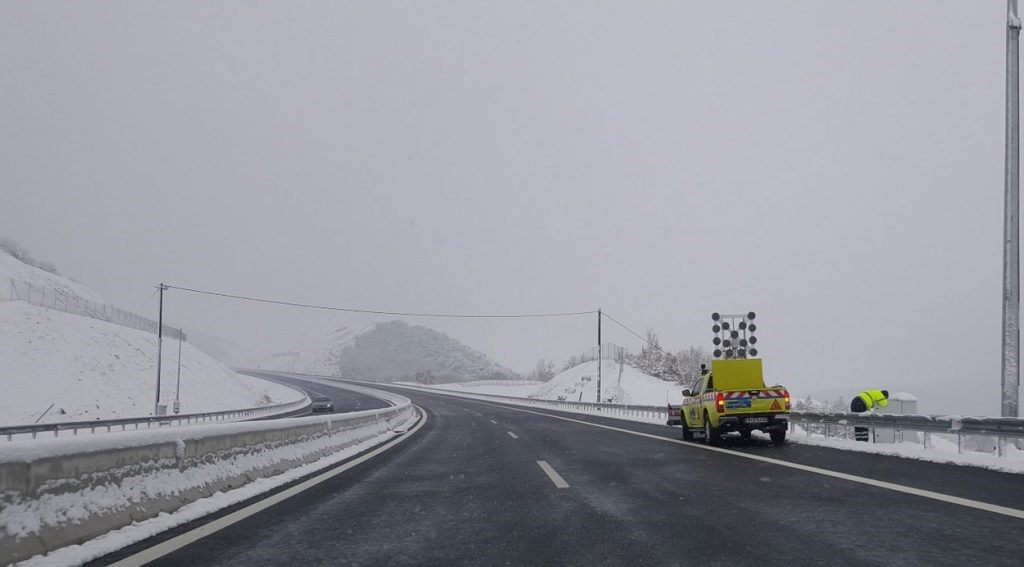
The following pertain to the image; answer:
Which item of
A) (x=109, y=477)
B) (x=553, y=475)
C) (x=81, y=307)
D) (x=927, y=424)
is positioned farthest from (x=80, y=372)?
(x=927, y=424)

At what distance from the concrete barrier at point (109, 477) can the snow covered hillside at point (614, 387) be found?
51.2m

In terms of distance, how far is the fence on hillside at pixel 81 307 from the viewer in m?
53.2

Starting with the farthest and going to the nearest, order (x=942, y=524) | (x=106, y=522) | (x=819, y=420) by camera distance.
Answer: (x=819, y=420) < (x=942, y=524) < (x=106, y=522)

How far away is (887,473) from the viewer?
948cm

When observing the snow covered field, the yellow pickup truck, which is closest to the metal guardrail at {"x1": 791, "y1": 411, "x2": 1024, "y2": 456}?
the snow covered field

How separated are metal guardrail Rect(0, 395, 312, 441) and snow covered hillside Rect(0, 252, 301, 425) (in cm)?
556

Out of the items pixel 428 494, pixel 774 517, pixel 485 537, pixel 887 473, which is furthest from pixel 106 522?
pixel 887 473

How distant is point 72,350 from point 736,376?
1815 inches

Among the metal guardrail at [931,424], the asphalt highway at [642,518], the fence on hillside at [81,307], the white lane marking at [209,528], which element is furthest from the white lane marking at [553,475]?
the fence on hillside at [81,307]

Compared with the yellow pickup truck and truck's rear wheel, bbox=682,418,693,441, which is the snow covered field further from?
truck's rear wheel, bbox=682,418,693,441

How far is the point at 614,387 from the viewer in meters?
67.1

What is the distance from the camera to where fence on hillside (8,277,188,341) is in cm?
5316

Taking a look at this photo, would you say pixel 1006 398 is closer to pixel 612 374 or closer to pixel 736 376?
pixel 736 376

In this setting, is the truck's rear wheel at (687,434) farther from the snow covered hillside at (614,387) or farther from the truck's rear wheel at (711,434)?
the snow covered hillside at (614,387)
